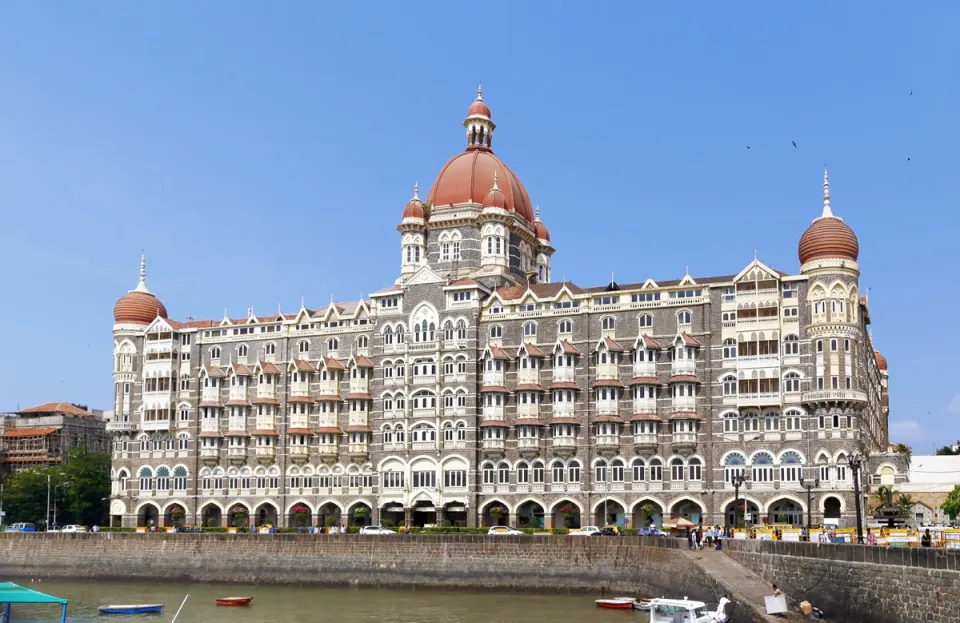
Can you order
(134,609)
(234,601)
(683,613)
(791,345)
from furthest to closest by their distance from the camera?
1. (791,345)
2. (234,601)
3. (134,609)
4. (683,613)

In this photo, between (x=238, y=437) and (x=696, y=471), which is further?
(x=238, y=437)

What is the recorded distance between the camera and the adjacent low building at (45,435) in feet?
495

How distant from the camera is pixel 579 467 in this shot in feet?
319

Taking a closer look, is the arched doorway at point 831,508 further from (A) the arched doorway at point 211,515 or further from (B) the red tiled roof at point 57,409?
(B) the red tiled roof at point 57,409

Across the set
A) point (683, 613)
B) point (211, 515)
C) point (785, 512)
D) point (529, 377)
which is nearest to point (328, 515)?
point (211, 515)

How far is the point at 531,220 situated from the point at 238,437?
35.9m

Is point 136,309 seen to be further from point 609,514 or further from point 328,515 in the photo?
point 609,514

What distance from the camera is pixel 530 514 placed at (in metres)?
99.5

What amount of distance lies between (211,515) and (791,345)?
5747 cm

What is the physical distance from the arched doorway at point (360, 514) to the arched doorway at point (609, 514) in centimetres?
2081

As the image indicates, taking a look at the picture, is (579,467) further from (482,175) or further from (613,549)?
(482,175)

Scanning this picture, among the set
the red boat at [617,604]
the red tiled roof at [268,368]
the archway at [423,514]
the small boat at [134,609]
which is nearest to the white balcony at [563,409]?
the archway at [423,514]

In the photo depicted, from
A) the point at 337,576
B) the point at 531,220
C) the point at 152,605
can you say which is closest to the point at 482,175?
the point at 531,220

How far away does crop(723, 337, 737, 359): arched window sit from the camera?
93.2 meters
